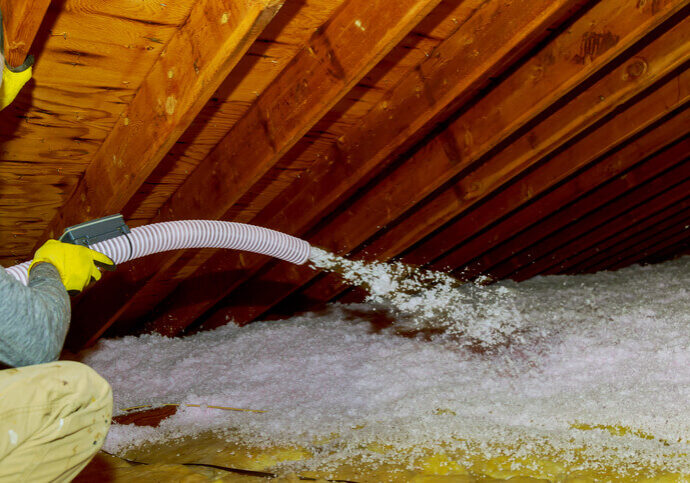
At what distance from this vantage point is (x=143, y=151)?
1.68 meters

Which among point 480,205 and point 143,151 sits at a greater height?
point 480,205

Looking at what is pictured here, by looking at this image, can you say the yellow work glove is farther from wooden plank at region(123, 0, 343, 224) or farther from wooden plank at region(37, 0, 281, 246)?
Result: wooden plank at region(123, 0, 343, 224)

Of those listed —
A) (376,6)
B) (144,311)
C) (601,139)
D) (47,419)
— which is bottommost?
(47,419)

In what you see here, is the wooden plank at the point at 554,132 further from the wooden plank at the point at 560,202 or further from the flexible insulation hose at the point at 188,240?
the flexible insulation hose at the point at 188,240

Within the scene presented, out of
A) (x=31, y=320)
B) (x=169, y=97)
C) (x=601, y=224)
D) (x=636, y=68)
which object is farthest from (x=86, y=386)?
(x=601, y=224)

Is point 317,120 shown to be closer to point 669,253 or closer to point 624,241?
point 624,241

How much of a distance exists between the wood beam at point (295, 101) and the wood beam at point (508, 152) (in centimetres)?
61

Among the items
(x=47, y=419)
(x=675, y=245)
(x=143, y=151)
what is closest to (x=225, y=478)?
(x=47, y=419)

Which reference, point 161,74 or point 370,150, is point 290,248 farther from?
point 161,74

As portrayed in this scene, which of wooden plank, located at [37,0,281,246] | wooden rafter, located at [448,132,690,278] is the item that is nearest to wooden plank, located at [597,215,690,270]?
wooden rafter, located at [448,132,690,278]

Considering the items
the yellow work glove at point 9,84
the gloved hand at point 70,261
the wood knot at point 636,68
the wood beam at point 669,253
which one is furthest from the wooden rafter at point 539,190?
the yellow work glove at point 9,84

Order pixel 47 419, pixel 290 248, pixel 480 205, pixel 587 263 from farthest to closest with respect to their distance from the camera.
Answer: pixel 587 263
pixel 480 205
pixel 290 248
pixel 47 419

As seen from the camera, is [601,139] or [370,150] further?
[601,139]

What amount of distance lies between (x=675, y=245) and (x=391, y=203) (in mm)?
2857
